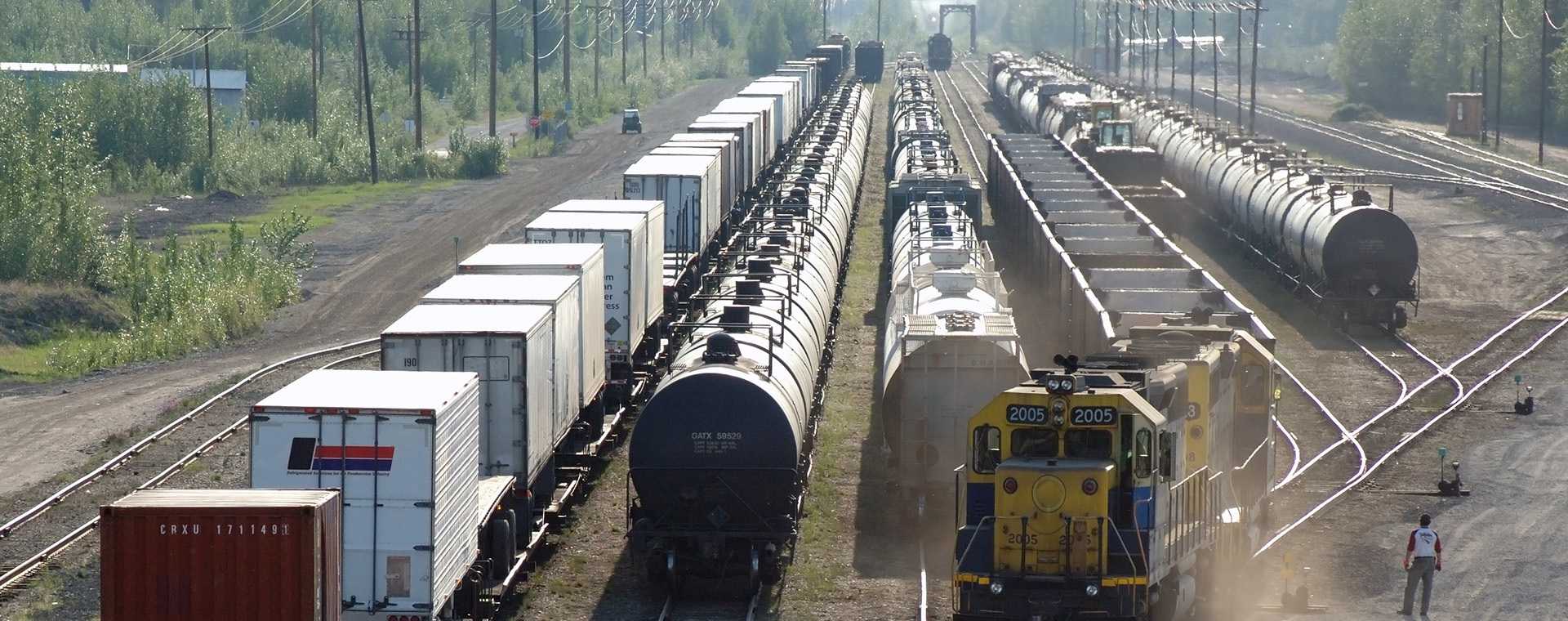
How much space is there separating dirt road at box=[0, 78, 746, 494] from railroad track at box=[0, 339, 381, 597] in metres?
0.91

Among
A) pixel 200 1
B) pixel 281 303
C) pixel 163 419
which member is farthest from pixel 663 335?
pixel 200 1

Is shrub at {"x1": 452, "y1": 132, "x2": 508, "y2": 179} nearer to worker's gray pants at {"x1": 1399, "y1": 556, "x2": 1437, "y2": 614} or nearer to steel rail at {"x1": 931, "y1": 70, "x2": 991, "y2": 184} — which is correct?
steel rail at {"x1": 931, "y1": 70, "x2": 991, "y2": 184}

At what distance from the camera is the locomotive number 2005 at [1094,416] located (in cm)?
1684

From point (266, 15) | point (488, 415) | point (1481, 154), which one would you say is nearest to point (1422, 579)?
point (488, 415)

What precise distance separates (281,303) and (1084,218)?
2079 cm

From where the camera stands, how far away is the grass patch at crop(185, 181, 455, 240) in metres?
57.6

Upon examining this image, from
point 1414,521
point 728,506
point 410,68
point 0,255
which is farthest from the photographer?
point 410,68

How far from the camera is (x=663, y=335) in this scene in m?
35.9

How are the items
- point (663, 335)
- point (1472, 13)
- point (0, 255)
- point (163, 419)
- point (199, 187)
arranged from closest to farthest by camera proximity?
point (163, 419)
point (663, 335)
point (0, 255)
point (199, 187)
point (1472, 13)

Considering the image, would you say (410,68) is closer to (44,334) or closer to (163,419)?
(44,334)

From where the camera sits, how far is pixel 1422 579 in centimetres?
2083

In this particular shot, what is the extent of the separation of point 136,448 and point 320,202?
37464 millimetres

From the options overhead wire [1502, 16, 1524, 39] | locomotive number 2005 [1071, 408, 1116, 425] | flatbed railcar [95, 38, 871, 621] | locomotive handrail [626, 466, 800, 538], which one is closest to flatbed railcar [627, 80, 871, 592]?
locomotive handrail [626, 466, 800, 538]

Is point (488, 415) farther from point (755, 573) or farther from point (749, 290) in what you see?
point (749, 290)
